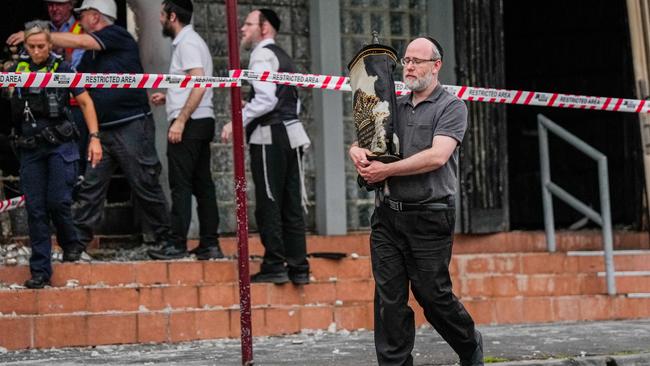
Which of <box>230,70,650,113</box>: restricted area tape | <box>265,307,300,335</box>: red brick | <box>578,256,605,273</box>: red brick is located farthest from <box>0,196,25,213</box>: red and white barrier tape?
<box>578,256,605,273</box>: red brick

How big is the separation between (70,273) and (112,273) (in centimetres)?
31

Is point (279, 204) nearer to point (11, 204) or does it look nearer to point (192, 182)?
point (192, 182)

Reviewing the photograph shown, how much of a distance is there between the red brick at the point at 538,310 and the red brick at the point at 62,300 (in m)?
3.47

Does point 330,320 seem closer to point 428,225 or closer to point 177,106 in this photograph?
point 177,106

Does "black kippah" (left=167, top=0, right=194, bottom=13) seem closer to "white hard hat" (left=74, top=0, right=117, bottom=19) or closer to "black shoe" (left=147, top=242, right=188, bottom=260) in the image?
"white hard hat" (left=74, top=0, right=117, bottom=19)

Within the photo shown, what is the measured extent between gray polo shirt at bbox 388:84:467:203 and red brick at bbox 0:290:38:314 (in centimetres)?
339

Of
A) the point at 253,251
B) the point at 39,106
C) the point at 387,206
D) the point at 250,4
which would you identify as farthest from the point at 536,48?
the point at 387,206

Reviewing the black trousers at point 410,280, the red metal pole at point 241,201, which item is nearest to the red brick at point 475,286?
the red metal pole at point 241,201

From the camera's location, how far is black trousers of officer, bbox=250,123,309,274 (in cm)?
1052

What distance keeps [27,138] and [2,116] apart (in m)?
3.53

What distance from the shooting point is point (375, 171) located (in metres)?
7.39

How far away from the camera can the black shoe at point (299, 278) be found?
10633 mm

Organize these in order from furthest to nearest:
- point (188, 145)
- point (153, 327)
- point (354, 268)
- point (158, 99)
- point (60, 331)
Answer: point (354, 268) → point (158, 99) → point (188, 145) → point (153, 327) → point (60, 331)

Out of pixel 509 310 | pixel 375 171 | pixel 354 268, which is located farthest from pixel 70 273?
pixel 375 171
